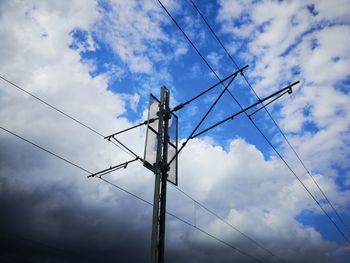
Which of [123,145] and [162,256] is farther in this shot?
[123,145]

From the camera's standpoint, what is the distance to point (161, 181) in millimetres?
11445

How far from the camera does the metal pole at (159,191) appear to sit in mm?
9937

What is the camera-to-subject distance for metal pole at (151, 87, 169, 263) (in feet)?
32.6

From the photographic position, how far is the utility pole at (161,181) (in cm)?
997

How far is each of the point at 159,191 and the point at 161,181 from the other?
51 cm

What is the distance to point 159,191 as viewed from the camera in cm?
1103

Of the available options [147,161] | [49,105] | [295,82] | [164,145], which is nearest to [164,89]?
[164,145]

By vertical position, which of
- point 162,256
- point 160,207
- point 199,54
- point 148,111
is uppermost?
point 199,54

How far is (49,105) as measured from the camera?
1170cm

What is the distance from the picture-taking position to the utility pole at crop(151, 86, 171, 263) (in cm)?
997

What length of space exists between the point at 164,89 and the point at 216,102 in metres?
3.68

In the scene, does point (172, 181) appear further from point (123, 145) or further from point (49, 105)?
point (49, 105)

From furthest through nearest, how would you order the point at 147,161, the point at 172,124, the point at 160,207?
the point at 172,124 → the point at 147,161 → the point at 160,207

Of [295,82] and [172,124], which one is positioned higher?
[172,124]
